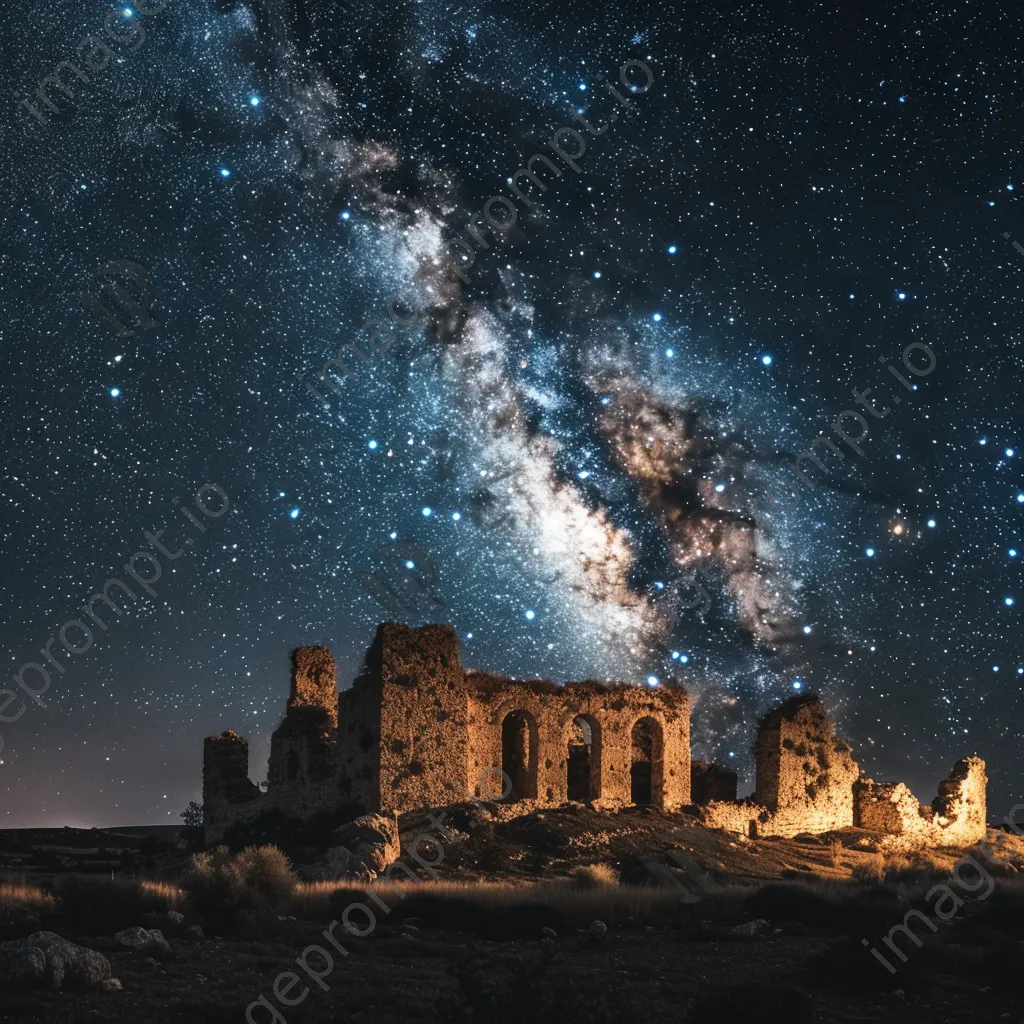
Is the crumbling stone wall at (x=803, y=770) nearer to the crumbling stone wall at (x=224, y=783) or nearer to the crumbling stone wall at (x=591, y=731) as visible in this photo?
the crumbling stone wall at (x=591, y=731)

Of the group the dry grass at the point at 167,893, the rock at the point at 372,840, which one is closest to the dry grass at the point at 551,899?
the dry grass at the point at 167,893

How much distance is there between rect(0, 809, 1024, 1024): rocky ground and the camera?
960cm

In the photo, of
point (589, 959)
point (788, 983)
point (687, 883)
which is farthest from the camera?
point (687, 883)

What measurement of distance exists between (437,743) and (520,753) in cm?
733

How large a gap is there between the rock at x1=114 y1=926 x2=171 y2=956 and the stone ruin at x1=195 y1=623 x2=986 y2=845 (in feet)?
41.3

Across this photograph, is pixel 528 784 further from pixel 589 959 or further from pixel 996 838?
pixel 589 959

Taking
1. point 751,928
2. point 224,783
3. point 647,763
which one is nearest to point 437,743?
point 224,783

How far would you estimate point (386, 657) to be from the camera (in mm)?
25609

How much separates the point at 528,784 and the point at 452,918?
15.0m

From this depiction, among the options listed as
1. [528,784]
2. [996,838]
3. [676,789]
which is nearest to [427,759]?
[528,784]

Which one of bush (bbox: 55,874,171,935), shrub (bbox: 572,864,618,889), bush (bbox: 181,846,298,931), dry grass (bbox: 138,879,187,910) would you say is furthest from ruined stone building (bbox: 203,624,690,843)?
bush (bbox: 55,874,171,935)

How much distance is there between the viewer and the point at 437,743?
84.2 ft

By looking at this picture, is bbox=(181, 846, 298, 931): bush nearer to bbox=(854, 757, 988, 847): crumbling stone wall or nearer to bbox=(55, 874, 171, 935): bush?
bbox=(55, 874, 171, 935): bush

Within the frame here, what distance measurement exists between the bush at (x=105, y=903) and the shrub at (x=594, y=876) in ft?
23.6
